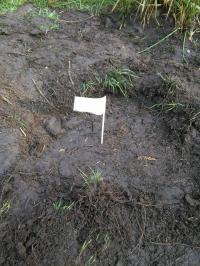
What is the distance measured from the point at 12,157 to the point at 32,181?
0.20 meters

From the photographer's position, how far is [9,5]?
3258mm

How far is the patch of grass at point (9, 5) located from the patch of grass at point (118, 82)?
A: 1.17 m

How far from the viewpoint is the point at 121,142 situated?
2.29 metres

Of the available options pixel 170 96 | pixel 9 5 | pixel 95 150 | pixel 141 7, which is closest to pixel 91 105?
pixel 95 150

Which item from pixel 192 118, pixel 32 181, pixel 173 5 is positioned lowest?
pixel 32 181

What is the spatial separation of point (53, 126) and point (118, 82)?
1.78 feet

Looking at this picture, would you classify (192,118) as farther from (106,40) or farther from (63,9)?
(63,9)

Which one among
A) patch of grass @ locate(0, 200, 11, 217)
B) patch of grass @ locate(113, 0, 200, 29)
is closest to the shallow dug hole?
patch of grass @ locate(0, 200, 11, 217)

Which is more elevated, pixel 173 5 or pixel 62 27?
pixel 173 5

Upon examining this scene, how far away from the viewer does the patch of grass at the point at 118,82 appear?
8.40ft

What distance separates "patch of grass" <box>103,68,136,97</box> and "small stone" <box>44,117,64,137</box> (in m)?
0.43

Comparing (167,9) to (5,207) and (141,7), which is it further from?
(5,207)

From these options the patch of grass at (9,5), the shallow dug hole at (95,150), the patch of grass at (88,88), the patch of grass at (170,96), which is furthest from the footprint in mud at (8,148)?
the patch of grass at (9,5)

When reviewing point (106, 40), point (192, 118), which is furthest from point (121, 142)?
point (106, 40)
